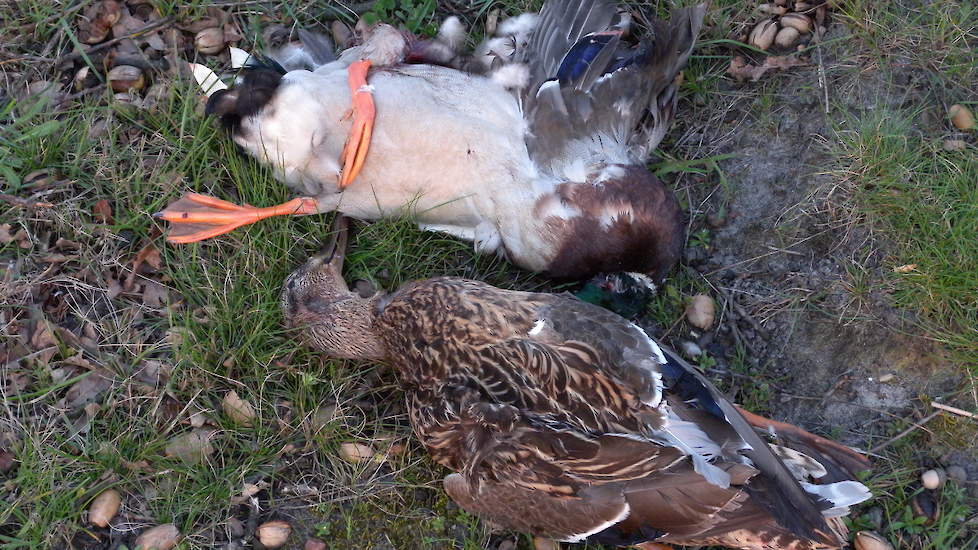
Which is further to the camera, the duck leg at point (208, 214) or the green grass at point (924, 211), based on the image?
the duck leg at point (208, 214)

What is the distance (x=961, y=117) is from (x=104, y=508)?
11.7ft

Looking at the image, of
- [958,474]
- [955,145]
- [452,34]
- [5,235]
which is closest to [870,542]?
[958,474]

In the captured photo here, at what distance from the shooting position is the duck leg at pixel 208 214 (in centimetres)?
345

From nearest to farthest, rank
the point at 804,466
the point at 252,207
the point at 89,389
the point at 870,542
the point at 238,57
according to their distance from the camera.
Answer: the point at 804,466, the point at 870,542, the point at 89,389, the point at 252,207, the point at 238,57

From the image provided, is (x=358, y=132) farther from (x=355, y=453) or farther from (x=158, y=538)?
(x=158, y=538)

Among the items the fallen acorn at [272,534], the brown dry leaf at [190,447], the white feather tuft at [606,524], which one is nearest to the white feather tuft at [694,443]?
the white feather tuft at [606,524]

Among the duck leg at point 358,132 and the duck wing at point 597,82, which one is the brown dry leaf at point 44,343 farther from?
the duck wing at point 597,82

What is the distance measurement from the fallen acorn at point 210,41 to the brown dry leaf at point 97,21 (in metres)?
0.36

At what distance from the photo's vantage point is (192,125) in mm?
3643

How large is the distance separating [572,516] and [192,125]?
217cm

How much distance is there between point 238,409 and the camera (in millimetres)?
3344

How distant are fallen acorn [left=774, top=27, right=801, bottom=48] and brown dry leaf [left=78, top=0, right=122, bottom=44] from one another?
2.85 m

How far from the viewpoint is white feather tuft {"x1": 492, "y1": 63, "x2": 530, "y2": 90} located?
3.64 meters

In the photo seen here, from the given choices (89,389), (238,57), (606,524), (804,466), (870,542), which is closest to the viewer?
(606,524)
